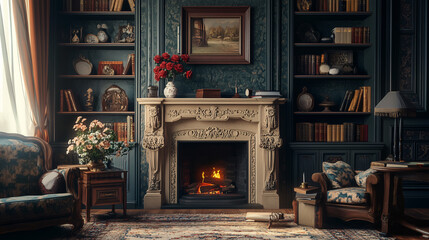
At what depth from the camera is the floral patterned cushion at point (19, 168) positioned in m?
3.97

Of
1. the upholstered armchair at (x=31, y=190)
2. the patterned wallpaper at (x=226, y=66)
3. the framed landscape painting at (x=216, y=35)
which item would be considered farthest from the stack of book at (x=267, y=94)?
the upholstered armchair at (x=31, y=190)

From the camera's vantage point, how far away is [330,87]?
5.69 metres

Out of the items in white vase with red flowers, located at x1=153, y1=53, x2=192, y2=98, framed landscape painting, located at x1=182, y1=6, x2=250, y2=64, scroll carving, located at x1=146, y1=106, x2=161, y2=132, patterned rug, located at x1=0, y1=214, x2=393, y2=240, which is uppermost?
framed landscape painting, located at x1=182, y1=6, x2=250, y2=64

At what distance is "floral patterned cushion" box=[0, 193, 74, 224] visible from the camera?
11.3 feet

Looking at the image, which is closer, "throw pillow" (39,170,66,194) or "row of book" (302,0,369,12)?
"throw pillow" (39,170,66,194)

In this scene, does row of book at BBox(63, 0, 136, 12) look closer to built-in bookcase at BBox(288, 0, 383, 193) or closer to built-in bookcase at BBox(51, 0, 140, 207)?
built-in bookcase at BBox(51, 0, 140, 207)

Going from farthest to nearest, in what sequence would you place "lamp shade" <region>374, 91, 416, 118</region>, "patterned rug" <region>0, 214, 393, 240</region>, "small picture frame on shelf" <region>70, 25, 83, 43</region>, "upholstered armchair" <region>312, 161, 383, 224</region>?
"small picture frame on shelf" <region>70, 25, 83, 43</region>
"lamp shade" <region>374, 91, 416, 118</region>
"upholstered armchair" <region>312, 161, 383, 224</region>
"patterned rug" <region>0, 214, 393, 240</region>

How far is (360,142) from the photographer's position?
530cm

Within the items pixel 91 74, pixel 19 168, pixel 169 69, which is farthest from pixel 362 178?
pixel 91 74

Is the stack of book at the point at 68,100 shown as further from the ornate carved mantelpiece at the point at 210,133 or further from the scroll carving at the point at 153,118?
the scroll carving at the point at 153,118

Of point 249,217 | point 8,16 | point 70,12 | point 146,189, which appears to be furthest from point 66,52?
point 249,217

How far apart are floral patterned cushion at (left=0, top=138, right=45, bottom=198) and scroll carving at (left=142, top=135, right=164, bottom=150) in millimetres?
1296

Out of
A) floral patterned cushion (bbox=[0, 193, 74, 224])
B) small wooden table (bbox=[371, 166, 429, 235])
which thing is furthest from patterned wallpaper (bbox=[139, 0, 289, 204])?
small wooden table (bbox=[371, 166, 429, 235])

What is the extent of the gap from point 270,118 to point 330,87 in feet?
3.83
